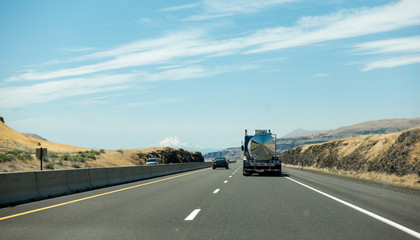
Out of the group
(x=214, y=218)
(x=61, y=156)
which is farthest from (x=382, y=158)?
(x=61, y=156)

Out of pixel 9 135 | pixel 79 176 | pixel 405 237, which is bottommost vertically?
pixel 405 237

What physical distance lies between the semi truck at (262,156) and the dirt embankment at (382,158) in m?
7.30

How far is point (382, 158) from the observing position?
3225 cm

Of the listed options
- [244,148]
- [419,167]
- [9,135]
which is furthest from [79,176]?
[9,135]

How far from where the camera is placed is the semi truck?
28.6 metres

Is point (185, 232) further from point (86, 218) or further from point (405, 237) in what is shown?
point (405, 237)

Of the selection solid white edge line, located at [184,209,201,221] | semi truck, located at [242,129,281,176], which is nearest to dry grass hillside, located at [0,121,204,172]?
semi truck, located at [242,129,281,176]

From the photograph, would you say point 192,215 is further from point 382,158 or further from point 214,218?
point 382,158

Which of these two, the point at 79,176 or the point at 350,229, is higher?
the point at 79,176

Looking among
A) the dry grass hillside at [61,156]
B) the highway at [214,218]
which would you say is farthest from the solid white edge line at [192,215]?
the dry grass hillside at [61,156]

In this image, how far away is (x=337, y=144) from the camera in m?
55.2

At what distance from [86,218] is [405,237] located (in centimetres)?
641

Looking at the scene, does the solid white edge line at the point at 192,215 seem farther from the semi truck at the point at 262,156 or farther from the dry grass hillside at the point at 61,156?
the dry grass hillside at the point at 61,156

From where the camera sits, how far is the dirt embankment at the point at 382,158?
25945 mm
